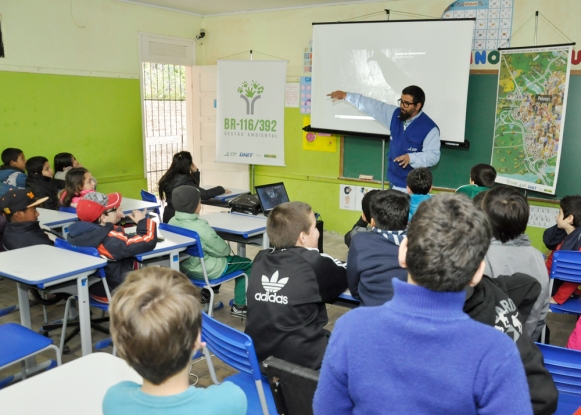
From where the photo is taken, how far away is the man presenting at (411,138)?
464 cm

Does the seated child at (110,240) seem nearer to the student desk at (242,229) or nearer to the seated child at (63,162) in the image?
the student desk at (242,229)

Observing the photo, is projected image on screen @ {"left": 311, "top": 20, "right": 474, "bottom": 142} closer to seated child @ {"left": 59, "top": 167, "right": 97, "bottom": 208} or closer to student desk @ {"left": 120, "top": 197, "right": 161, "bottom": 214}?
student desk @ {"left": 120, "top": 197, "right": 161, "bottom": 214}

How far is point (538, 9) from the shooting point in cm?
466

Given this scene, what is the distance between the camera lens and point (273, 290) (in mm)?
1912

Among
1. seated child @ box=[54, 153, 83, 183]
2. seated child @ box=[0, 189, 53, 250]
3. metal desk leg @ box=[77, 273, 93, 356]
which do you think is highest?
seated child @ box=[54, 153, 83, 183]

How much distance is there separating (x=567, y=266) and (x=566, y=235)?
0.76 meters

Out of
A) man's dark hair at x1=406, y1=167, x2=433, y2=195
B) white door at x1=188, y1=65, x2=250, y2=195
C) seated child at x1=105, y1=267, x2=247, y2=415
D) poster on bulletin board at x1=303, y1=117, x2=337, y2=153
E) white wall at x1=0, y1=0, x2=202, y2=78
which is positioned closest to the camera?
seated child at x1=105, y1=267, x2=247, y2=415

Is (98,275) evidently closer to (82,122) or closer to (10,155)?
(10,155)

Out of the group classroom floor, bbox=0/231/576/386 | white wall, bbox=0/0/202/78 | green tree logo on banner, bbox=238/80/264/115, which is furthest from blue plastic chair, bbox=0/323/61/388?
green tree logo on banner, bbox=238/80/264/115

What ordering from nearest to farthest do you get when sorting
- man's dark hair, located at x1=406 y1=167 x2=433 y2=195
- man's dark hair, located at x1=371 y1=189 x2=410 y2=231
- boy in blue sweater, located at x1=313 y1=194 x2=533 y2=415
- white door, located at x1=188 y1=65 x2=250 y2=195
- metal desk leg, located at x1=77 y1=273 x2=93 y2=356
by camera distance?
boy in blue sweater, located at x1=313 y1=194 x2=533 y2=415 < man's dark hair, located at x1=371 y1=189 x2=410 y2=231 < metal desk leg, located at x1=77 y1=273 x2=93 y2=356 < man's dark hair, located at x1=406 y1=167 x2=433 y2=195 < white door, located at x1=188 y1=65 x2=250 y2=195

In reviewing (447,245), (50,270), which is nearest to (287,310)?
(447,245)

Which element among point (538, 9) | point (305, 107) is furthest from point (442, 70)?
point (305, 107)

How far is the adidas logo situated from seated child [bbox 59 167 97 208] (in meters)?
2.72

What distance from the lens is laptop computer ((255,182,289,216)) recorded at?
4.28 meters
